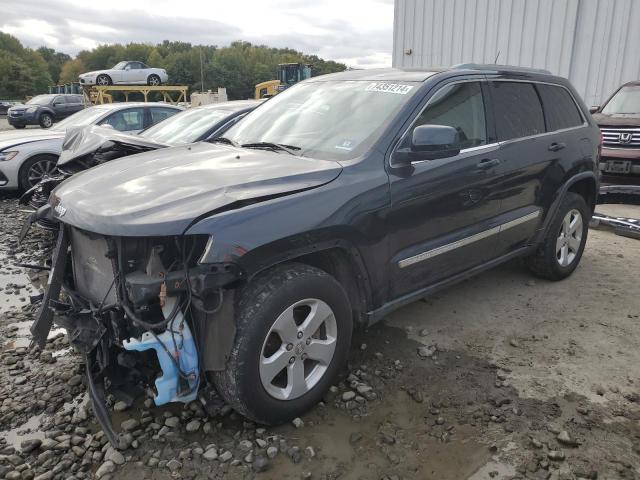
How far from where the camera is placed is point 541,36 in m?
11.2

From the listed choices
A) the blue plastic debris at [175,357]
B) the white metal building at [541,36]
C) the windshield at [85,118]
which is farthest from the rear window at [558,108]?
the windshield at [85,118]

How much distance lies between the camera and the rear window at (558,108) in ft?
14.2

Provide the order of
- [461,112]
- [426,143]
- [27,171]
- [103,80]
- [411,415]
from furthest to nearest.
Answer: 1. [103,80]
2. [27,171]
3. [461,112]
4. [426,143]
5. [411,415]

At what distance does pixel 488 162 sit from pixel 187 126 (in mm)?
3841

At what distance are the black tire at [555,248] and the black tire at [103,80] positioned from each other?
94.0ft

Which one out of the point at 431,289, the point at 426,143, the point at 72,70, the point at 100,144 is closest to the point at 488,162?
the point at 426,143

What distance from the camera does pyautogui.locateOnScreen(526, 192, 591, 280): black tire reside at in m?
4.43

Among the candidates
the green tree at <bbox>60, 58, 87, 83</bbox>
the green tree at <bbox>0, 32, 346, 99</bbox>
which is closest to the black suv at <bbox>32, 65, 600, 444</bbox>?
the green tree at <bbox>0, 32, 346, 99</bbox>

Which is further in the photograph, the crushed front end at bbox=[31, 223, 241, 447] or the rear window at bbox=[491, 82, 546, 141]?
the rear window at bbox=[491, 82, 546, 141]

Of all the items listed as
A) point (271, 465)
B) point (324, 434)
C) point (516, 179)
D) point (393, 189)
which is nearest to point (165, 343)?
point (271, 465)

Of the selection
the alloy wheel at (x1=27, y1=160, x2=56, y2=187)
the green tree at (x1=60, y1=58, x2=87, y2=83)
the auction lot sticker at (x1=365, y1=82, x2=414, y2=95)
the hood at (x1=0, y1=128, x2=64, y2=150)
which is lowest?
the alloy wheel at (x1=27, y1=160, x2=56, y2=187)

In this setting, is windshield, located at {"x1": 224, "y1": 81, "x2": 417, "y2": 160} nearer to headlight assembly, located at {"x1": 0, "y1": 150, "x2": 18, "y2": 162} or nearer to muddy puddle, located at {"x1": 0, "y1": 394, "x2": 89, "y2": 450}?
muddy puddle, located at {"x1": 0, "y1": 394, "x2": 89, "y2": 450}

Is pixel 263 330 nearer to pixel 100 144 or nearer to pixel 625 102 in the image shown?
pixel 100 144

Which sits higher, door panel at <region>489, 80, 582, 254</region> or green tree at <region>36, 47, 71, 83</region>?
green tree at <region>36, 47, 71, 83</region>
